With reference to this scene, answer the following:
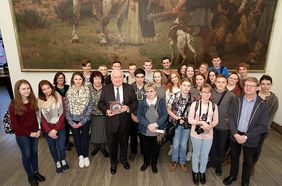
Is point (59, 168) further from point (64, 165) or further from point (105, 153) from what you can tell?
point (105, 153)

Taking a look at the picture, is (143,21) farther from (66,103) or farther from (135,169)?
(135,169)

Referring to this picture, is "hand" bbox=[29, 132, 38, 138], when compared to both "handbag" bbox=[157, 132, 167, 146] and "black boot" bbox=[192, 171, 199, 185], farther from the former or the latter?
"black boot" bbox=[192, 171, 199, 185]

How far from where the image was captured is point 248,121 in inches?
131

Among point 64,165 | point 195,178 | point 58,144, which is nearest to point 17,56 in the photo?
point 58,144

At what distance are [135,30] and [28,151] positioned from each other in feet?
12.0

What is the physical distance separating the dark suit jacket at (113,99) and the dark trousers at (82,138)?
0.57 m

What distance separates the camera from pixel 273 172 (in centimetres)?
420

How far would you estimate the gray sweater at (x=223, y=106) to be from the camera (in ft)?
11.9

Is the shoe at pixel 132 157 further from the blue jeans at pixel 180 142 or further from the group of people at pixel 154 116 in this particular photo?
the blue jeans at pixel 180 142

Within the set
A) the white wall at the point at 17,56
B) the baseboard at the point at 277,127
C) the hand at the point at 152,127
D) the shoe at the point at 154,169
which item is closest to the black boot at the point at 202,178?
the shoe at the point at 154,169

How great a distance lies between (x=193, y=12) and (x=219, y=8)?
0.68 metres

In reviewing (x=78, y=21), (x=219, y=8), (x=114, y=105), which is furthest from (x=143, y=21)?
(x=114, y=105)

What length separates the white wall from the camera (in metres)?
5.19

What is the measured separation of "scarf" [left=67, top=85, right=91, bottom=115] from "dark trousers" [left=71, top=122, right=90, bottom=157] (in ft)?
1.15
